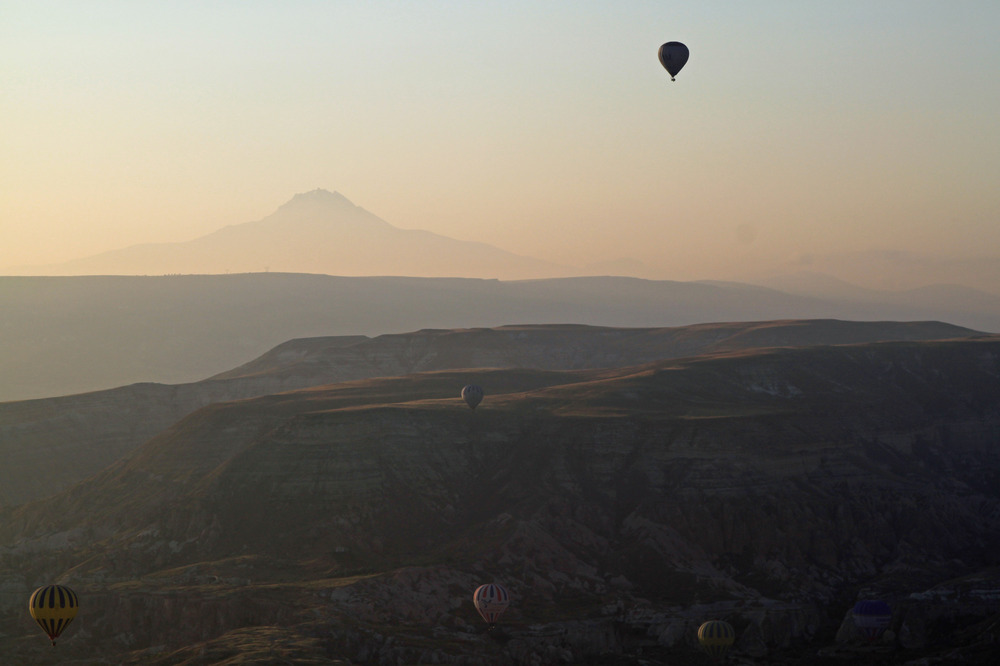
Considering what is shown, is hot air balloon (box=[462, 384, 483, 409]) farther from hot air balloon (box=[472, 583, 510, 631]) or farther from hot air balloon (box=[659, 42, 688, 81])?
hot air balloon (box=[472, 583, 510, 631])

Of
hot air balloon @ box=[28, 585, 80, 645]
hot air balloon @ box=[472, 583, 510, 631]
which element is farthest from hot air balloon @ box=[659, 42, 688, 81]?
hot air balloon @ box=[28, 585, 80, 645]

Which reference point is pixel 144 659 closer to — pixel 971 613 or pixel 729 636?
pixel 729 636

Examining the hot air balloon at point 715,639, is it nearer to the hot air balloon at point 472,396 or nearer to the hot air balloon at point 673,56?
the hot air balloon at point 472,396

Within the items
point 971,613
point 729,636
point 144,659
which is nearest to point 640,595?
point 729,636

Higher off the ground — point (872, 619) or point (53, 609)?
point (53, 609)

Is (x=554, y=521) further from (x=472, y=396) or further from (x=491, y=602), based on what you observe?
(x=472, y=396)

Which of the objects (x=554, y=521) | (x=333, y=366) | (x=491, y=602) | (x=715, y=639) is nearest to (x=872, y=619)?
(x=715, y=639)
